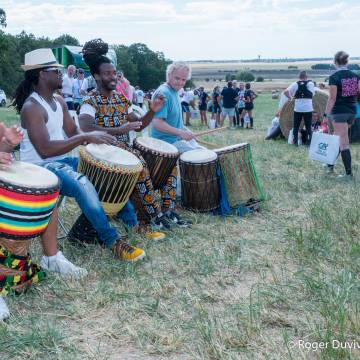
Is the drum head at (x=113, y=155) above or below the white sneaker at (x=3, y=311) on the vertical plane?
above

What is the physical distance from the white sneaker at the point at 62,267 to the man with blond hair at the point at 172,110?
6.06 feet

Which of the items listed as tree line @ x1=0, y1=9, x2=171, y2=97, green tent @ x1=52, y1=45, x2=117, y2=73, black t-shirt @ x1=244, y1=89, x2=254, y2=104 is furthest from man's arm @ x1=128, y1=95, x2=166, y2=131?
tree line @ x1=0, y1=9, x2=171, y2=97

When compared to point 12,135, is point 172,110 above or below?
below

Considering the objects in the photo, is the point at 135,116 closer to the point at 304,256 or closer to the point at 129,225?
the point at 129,225

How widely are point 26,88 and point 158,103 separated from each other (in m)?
1.27

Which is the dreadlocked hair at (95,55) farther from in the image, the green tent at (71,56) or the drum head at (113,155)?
the green tent at (71,56)

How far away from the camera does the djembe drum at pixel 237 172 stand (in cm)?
525

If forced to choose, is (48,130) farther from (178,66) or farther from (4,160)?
(178,66)

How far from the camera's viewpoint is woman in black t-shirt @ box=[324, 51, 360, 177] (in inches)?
267

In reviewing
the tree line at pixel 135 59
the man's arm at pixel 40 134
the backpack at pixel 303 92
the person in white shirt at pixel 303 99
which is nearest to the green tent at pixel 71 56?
the person in white shirt at pixel 303 99

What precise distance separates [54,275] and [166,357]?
1.29 m

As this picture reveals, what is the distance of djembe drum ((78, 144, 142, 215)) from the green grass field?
421 millimetres

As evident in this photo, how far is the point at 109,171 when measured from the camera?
159 inches

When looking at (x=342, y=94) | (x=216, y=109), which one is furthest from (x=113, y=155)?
(x=216, y=109)
